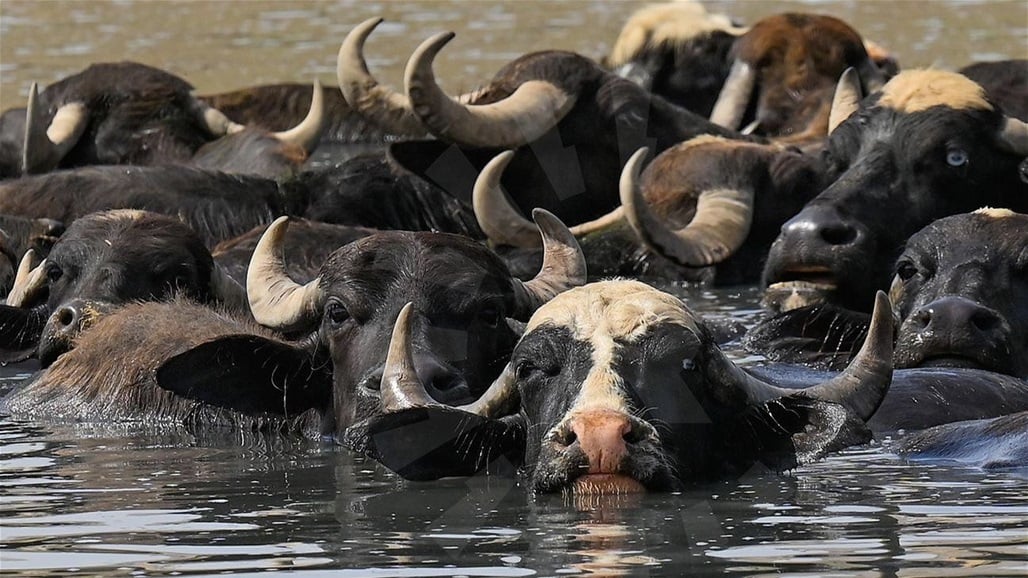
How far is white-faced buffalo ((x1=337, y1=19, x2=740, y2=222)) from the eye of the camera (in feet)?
52.2

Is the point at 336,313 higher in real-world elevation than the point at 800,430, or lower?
higher

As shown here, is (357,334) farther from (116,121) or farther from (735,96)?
(735,96)

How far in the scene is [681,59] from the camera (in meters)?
21.3

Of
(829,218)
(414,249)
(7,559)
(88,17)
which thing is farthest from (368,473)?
(88,17)

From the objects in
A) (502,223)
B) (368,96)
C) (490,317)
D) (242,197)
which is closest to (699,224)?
(502,223)

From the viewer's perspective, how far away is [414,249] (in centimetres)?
976

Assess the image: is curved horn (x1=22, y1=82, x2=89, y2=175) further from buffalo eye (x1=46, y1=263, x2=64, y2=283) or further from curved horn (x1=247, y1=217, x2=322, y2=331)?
curved horn (x1=247, y1=217, x2=322, y2=331)

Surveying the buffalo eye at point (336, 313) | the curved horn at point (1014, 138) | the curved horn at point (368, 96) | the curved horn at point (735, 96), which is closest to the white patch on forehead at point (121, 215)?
the buffalo eye at point (336, 313)

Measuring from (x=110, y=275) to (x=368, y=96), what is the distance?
494cm

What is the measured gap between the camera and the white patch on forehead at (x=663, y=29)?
70.0ft

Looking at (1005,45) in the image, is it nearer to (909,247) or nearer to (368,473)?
(909,247)

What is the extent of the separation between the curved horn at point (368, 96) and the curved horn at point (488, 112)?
29 cm

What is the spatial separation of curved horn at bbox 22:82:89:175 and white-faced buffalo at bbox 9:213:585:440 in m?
7.55

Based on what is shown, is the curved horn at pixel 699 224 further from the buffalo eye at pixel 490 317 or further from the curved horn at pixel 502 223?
the buffalo eye at pixel 490 317
